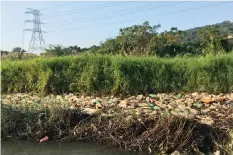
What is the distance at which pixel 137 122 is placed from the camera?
5.02 metres

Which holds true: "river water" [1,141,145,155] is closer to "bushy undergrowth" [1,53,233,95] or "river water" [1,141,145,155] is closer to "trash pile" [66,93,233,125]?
"trash pile" [66,93,233,125]

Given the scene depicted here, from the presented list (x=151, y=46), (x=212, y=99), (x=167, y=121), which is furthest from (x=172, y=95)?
(x=151, y=46)

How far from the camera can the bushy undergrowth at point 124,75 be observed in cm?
705

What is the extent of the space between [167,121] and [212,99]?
1636mm

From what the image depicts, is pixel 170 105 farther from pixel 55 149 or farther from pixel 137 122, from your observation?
pixel 55 149

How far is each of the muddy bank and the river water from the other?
113 mm

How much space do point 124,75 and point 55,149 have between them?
2625 mm

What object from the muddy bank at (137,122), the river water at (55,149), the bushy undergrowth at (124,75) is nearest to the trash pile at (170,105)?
the muddy bank at (137,122)

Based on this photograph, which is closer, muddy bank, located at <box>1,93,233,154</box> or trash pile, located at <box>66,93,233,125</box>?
muddy bank, located at <box>1,93,233,154</box>

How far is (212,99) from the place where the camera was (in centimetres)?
609

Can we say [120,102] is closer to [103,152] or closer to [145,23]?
[103,152]

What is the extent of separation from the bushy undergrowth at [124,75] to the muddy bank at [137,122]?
0.58 m

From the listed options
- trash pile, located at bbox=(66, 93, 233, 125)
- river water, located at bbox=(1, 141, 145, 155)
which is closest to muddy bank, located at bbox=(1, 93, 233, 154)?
trash pile, located at bbox=(66, 93, 233, 125)

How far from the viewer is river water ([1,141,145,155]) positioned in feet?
16.2
